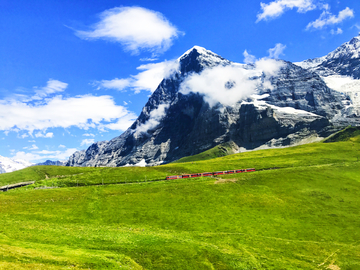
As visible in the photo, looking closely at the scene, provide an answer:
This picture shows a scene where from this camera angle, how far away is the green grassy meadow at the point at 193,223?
43.4 meters

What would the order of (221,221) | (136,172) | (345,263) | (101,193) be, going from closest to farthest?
(345,263), (221,221), (101,193), (136,172)

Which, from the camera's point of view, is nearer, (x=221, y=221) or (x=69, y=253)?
(x=69, y=253)

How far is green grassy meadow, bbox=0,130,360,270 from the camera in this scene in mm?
43406

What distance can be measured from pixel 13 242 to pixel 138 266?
2097cm

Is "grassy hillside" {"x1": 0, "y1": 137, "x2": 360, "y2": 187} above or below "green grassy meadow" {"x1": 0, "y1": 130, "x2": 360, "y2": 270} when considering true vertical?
above

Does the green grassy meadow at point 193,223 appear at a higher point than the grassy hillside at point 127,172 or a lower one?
lower

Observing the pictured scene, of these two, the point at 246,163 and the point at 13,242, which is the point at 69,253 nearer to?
the point at 13,242

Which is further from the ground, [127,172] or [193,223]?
[127,172]

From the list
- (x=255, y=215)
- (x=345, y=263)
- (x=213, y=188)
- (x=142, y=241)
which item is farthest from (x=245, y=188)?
(x=142, y=241)

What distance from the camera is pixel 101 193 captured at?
9269cm

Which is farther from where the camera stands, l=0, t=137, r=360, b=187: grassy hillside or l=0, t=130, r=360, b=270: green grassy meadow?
l=0, t=137, r=360, b=187: grassy hillside

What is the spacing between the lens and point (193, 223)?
220 feet

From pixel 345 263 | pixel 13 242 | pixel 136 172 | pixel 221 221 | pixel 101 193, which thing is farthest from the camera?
pixel 136 172

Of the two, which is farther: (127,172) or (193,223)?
(127,172)
